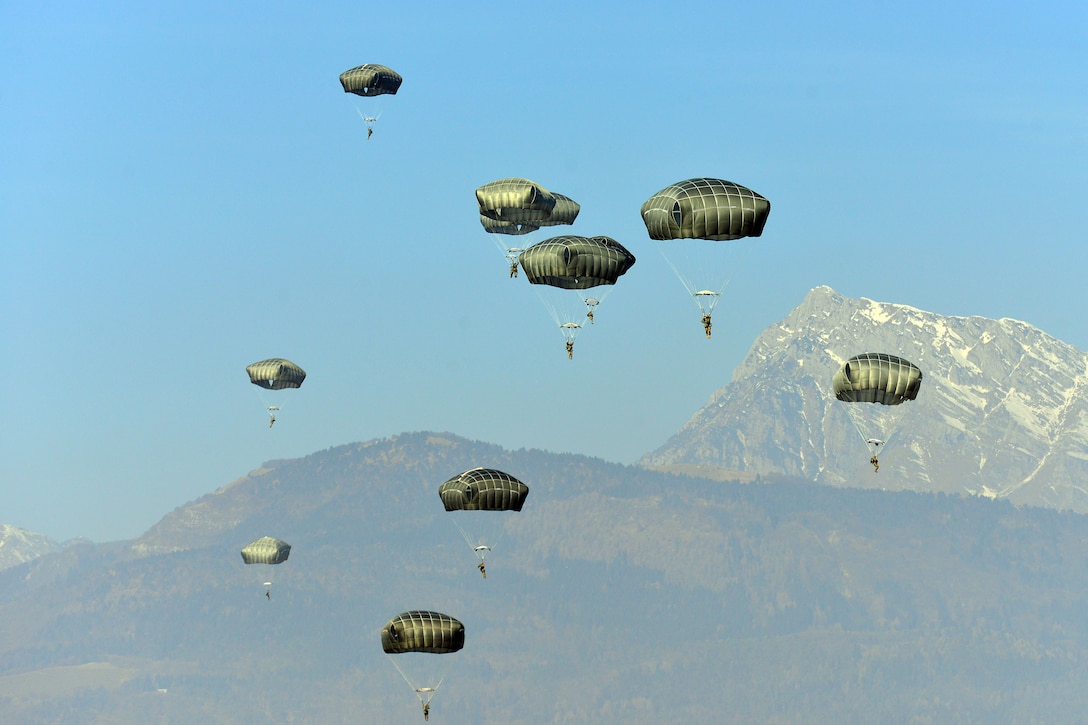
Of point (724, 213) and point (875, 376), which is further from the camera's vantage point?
point (875, 376)

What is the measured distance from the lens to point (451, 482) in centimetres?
15112

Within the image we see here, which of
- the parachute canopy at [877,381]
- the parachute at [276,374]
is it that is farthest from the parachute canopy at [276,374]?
the parachute canopy at [877,381]

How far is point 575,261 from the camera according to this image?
457 feet

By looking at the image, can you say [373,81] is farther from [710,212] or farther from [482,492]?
[710,212]

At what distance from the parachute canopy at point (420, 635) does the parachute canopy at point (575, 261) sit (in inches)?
1079

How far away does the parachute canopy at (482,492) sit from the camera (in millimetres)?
148875

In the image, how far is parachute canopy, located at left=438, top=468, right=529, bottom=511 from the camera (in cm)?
14888

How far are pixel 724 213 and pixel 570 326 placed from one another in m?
22.7

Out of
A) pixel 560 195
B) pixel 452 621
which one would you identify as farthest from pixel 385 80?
pixel 452 621

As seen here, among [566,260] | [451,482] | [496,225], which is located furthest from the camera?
[496,225]

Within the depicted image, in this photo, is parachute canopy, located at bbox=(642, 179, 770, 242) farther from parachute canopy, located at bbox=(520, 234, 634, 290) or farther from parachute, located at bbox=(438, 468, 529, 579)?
parachute, located at bbox=(438, 468, 529, 579)

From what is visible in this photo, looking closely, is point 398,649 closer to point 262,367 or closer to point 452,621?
point 452,621

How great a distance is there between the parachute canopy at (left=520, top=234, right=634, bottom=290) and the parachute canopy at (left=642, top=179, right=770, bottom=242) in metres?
13.0

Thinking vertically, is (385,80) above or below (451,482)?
above
